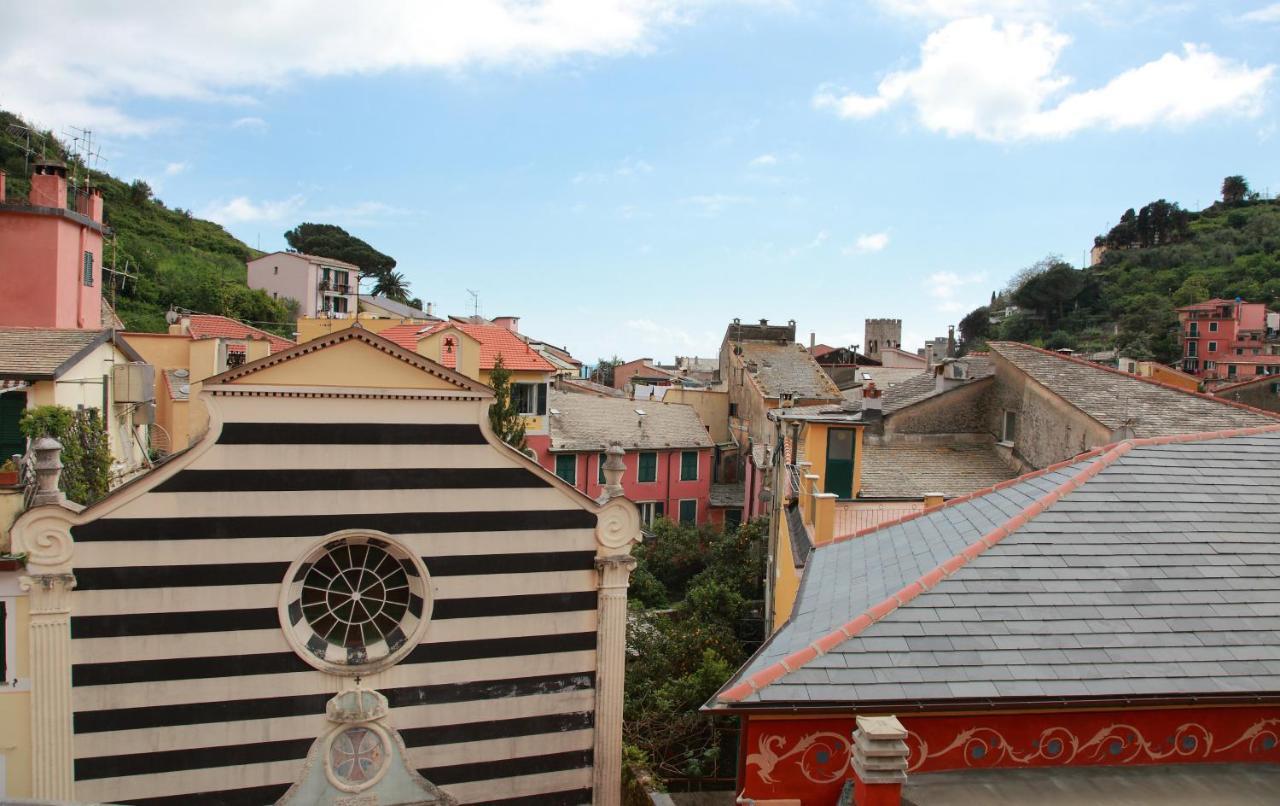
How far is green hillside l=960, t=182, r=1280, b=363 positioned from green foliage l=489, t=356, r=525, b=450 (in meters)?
55.9

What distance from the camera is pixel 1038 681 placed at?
877 centimetres

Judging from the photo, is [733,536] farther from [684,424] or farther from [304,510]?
[304,510]

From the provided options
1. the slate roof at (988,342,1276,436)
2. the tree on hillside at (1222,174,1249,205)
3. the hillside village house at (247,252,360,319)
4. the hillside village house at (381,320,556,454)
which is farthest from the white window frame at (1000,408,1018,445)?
the tree on hillside at (1222,174,1249,205)

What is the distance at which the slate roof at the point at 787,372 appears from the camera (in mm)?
48969

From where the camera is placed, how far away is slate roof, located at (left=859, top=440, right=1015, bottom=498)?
23.9 m

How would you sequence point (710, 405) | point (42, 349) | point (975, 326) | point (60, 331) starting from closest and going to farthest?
point (42, 349) < point (60, 331) < point (710, 405) < point (975, 326)

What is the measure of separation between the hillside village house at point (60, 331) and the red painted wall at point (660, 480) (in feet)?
61.0

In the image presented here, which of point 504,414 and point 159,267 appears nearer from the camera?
point 504,414

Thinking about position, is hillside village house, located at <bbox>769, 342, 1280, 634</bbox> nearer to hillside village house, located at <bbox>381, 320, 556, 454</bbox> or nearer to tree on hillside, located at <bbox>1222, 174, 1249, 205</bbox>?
hillside village house, located at <bbox>381, 320, 556, 454</bbox>

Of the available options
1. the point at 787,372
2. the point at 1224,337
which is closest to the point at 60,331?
the point at 787,372

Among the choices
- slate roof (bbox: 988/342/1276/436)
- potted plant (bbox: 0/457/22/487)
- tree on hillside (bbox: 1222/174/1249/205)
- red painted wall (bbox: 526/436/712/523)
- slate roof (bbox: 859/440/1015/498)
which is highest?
tree on hillside (bbox: 1222/174/1249/205)

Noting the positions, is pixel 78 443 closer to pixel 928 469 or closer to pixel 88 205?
pixel 88 205

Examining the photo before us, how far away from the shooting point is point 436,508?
1327cm

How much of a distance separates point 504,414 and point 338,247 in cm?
6881
